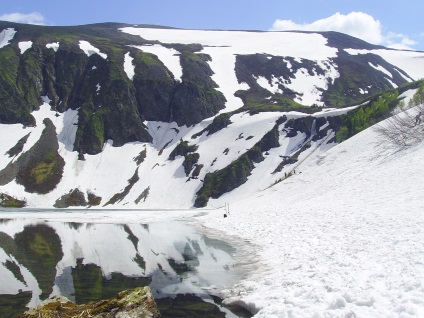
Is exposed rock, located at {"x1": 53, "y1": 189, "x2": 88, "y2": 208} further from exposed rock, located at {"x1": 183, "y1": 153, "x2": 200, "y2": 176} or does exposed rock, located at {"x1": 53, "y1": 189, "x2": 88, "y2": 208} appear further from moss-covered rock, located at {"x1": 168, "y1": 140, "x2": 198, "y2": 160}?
moss-covered rock, located at {"x1": 168, "y1": 140, "x2": 198, "y2": 160}

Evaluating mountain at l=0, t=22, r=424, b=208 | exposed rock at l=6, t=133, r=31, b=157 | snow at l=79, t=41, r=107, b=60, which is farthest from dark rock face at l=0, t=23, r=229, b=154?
exposed rock at l=6, t=133, r=31, b=157

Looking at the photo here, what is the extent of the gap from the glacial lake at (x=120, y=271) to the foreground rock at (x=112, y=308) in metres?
1.29

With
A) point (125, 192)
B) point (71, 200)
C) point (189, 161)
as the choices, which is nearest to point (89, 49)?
point (189, 161)

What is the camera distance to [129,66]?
181 metres

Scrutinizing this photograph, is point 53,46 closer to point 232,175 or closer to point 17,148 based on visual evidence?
point 17,148

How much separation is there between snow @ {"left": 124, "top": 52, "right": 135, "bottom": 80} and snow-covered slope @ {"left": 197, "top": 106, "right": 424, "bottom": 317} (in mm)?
145764

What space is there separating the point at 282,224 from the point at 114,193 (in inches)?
3817

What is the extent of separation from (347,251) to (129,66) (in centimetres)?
17654

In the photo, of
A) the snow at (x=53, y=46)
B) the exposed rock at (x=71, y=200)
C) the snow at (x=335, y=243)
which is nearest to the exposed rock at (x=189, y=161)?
the exposed rock at (x=71, y=200)

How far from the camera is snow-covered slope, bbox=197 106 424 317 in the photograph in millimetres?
11461

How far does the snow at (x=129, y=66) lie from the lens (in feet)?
575

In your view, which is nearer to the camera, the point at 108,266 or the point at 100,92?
the point at 108,266

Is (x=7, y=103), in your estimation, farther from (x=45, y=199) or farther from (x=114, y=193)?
(x=114, y=193)

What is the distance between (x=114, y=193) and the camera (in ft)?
398
